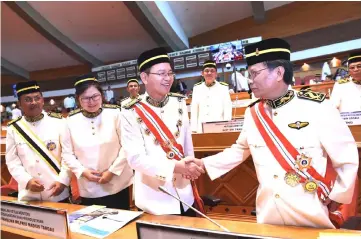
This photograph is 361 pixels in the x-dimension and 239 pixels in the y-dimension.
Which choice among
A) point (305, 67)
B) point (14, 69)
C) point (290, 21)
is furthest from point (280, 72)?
point (14, 69)

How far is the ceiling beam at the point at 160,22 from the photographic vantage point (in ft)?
33.6

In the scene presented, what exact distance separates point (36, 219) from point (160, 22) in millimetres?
10380

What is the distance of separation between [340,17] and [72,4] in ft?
27.2

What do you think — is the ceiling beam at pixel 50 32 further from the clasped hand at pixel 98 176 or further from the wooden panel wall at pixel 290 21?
the clasped hand at pixel 98 176

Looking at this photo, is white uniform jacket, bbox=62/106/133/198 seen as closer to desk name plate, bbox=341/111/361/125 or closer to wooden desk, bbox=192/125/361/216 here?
wooden desk, bbox=192/125/361/216

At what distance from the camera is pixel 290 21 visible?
10.3 m

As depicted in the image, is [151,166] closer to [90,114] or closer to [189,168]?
[189,168]

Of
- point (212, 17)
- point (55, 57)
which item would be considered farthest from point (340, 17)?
point (55, 57)

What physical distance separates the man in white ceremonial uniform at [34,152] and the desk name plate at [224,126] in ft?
4.06

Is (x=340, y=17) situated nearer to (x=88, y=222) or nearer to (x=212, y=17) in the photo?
(x=212, y=17)

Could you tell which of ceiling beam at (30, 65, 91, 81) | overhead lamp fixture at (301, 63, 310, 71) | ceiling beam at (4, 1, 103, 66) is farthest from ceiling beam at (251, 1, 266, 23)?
ceiling beam at (30, 65, 91, 81)

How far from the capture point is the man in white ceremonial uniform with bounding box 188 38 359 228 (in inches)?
51.0

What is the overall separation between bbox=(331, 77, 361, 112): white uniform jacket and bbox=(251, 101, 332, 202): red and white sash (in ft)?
7.89

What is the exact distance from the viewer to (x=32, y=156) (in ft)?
7.16
